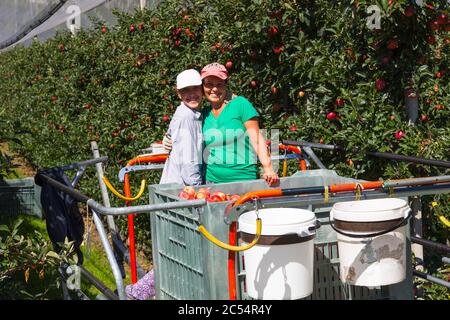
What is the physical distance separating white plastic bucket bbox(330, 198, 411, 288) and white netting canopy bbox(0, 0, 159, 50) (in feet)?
5.34

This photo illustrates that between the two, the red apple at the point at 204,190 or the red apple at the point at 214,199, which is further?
the red apple at the point at 204,190

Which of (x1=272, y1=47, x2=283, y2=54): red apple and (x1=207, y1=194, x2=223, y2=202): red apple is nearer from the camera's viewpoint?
(x1=207, y1=194, x2=223, y2=202): red apple

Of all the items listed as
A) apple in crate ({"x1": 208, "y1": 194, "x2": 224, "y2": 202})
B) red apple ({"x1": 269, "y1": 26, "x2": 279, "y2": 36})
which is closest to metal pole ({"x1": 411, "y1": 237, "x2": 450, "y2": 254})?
apple in crate ({"x1": 208, "y1": 194, "x2": 224, "y2": 202})

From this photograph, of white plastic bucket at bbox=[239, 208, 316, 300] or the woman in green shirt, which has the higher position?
the woman in green shirt

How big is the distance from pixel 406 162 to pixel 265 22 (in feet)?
4.46

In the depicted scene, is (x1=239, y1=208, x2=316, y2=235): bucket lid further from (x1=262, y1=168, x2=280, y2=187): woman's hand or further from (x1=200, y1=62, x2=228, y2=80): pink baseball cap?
(x1=200, y1=62, x2=228, y2=80): pink baseball cap

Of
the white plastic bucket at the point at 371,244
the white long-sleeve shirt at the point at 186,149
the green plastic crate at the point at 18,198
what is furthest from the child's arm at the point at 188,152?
→ the green plastic crate at the point at 18,198

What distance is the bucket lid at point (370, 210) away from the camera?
10.6 feet

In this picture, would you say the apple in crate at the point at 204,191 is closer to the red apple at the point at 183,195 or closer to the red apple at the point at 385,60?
the red apple at the point at 183,195

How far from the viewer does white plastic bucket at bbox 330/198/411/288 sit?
3.23 meters

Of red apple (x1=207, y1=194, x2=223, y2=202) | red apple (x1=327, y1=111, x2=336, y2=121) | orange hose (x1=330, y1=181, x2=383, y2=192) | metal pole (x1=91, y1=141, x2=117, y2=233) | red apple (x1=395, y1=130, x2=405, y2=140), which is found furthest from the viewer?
metal pole (x1=91, y1=141, x2=117, y2=233)

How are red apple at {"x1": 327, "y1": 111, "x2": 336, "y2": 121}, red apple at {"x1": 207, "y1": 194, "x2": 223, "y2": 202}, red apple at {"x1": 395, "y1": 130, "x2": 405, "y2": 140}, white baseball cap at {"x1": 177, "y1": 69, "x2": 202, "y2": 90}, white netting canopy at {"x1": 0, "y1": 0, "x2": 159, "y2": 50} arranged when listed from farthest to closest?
red apple at {"x1": 327, "y1": 111, "x2": 336, "y2": 121}, white baseball cap at {"x1": 177, "y1": 69, "x2": 202, "y2": 90}, red apple at {"x1": 395, "y1": 130, "x2": 405, "y2": 140}, white netting canopy at {"x1": 0, "y1": 0, "x2": 159, "y2": 50}, red apple at {"x1": 207, "y1": 194, "x2": 223, "y2": 202}

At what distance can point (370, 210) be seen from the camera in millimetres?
3318
